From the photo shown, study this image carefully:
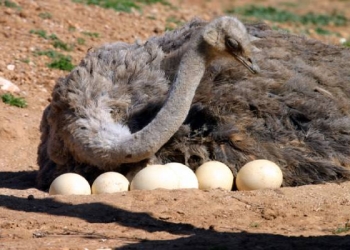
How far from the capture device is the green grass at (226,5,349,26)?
17.1 meters

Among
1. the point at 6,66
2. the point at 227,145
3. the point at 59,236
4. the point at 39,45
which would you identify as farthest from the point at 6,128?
the point at 59,236

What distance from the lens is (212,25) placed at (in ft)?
25.4

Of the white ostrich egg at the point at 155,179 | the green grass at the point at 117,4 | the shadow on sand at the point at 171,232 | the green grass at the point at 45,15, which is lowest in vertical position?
the shadow on sand at the point at 171,232

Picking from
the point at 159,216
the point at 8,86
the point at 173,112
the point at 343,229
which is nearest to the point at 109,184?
the point at 173,112

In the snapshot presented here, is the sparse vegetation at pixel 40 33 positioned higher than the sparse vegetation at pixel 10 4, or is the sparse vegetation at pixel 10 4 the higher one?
the sparse vegetation at pixel 10 4

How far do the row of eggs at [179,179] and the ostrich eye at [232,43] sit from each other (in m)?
0.91

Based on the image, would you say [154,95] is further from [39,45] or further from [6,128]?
[39,45]

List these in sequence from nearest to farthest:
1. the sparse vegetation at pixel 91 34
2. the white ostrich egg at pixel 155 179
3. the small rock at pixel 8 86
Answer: the white ostrich egg at pixel 155 179, the small rock at pixel 8 86, the sparse vegetation at pixel 91 34

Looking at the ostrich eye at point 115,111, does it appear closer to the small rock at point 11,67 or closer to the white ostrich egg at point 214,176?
the white ostrich egg at point 214,176

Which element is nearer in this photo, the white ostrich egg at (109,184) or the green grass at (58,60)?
the white ostrich egg at (109,184)

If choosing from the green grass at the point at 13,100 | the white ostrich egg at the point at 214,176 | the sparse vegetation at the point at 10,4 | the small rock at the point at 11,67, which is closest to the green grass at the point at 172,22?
the sparse vegetation at the point at 10,4

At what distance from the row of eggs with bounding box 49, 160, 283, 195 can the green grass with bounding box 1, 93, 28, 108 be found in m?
3.27

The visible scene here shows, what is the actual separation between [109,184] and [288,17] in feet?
32.6

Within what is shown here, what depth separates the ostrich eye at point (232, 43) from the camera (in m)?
7.63
